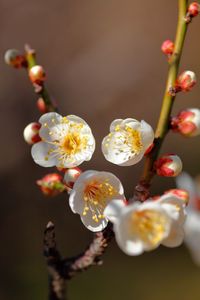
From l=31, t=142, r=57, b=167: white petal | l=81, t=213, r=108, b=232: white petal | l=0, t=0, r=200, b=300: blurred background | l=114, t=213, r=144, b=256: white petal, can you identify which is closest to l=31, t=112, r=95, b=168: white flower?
l=31, t=142, r=57, b=167: white petal

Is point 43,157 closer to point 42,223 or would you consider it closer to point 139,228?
point 139,228

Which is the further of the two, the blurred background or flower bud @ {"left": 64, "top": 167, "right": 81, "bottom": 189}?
the blurred background

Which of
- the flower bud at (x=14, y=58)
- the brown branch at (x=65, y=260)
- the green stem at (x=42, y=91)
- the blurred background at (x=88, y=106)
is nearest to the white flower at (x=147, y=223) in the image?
the brown branch at (x=65, y=260)

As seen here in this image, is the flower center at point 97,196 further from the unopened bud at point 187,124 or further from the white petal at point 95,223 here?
the unopened bud at point 187,124

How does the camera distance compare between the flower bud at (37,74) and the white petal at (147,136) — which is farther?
the flower bud at (37,74)

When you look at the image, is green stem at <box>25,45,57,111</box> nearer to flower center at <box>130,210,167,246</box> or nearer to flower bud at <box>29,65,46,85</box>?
flower bud at <box>29,65,46,85</box>

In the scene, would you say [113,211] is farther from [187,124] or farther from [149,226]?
[187,124]
